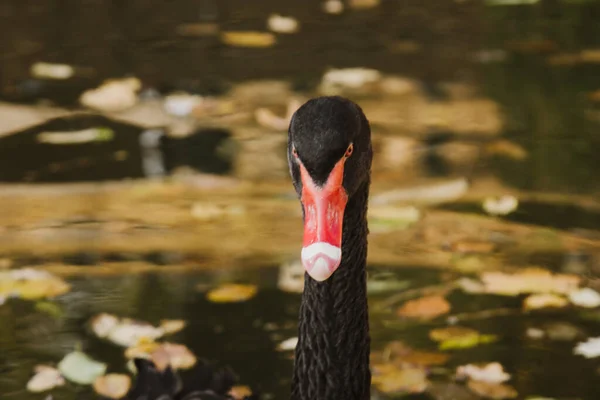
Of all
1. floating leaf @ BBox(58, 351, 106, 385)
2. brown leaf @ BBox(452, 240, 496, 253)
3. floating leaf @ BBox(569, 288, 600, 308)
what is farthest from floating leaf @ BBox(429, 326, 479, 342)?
floating leaf @ BBox(58, 351, 106, 385)

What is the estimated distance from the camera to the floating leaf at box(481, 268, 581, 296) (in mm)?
3525

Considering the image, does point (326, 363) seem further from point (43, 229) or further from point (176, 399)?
point (43, 229)

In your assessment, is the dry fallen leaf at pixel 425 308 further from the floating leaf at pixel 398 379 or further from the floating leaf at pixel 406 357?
the floating leaf at pixel 398 379

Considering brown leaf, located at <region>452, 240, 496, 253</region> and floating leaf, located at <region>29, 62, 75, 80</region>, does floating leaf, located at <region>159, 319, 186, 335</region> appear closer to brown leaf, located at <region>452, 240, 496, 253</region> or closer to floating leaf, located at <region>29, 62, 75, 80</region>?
brown leaf, located at <region>452, 240, 496, 253</region>

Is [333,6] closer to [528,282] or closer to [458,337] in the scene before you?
[528,282]

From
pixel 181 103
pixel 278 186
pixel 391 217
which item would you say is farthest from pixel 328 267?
pixel 181 103

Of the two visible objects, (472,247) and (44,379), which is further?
(472,247)

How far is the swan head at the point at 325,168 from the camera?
2004 mm

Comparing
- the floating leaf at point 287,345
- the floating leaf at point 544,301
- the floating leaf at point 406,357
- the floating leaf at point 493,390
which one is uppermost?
the floating leaf at point 544,301

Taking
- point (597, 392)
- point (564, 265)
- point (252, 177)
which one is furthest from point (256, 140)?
point (597, 392)

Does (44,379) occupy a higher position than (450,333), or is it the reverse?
(450,333)

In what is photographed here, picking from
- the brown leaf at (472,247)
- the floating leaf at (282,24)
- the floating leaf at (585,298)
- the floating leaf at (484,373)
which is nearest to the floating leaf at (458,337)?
the floating leaf at (484,373)

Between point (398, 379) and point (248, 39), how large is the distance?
9.93 ft

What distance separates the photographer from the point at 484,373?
3072mm
